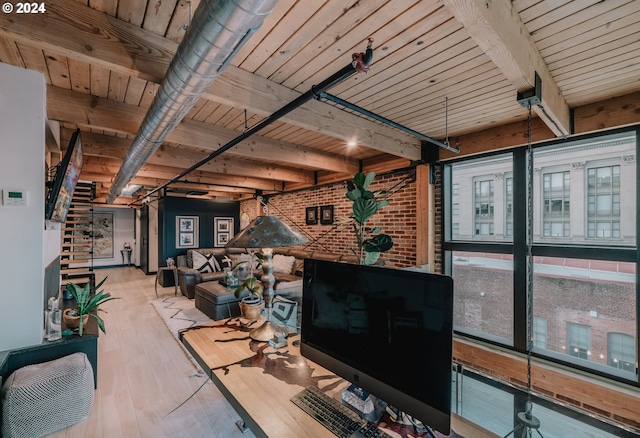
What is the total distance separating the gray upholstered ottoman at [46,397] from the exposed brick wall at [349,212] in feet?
12.5

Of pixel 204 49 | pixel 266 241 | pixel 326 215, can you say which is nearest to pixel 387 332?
pixel 266 241

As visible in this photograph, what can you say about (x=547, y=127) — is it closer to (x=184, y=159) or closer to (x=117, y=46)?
(x=117, y=46)

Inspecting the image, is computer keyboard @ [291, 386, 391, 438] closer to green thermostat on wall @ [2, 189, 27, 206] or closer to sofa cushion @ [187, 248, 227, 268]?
green thermostat on wall @ [2, 189, 27, 206]

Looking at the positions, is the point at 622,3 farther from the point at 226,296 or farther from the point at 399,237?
the point at 226,296

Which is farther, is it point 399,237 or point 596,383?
point 399,237

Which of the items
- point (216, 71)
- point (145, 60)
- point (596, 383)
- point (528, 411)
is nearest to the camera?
point (216, 71)

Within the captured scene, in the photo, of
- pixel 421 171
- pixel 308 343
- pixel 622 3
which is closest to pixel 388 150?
pixel 421 171

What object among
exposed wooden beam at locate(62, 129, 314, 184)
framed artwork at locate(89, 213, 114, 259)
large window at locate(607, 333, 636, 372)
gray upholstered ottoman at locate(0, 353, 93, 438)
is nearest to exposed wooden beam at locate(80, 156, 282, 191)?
exposed wooden beam at locate(62, 129, 314, 184)

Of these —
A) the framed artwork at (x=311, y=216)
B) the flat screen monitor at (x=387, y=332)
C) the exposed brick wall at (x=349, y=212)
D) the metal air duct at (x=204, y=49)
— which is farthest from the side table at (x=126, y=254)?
the flat screen monitor at (x=387, y=332)

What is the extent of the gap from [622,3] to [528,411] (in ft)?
8.30

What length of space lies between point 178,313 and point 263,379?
4.37 meters

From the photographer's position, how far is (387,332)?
105cm

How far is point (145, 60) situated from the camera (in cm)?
174

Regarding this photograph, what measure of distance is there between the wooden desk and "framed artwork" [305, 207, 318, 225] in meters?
4.19
